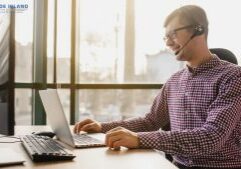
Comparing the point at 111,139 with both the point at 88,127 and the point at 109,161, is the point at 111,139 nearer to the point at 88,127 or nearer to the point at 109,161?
the point at 109,161

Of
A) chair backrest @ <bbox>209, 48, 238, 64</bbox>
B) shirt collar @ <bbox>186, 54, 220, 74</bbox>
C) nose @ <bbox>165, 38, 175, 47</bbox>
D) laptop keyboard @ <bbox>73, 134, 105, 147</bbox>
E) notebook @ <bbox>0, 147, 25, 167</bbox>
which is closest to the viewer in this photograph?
notebook @ <bbox>0, 147, 25, 167</bbox>

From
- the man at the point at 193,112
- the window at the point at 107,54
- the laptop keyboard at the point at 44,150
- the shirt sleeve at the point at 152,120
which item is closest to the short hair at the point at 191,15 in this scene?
the man at the point at 193,112

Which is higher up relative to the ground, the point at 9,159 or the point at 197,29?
the point at 197,29

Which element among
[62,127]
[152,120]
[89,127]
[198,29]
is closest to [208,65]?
[198,29]

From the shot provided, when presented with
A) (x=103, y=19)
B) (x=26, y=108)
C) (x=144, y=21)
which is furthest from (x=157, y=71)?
(x=26, y=108)

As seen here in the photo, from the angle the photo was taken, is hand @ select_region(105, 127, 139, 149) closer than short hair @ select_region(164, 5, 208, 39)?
Yes

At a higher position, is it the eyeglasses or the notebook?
the eyeglasses

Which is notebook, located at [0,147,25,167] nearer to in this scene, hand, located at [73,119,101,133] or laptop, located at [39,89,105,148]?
laptop, located at [39,89,105,148]

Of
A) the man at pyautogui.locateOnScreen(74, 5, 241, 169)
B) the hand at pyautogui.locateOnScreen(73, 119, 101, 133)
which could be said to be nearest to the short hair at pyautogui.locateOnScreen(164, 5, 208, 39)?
the man at pyautogui.locateOnScreen(74, 5, 241, 169)

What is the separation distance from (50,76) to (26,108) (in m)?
0.40

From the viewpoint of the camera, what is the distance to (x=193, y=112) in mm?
1696

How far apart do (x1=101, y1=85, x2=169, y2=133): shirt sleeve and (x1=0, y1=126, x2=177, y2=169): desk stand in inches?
19.1

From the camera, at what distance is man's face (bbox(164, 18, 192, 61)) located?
177cm

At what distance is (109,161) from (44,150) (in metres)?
0.24
